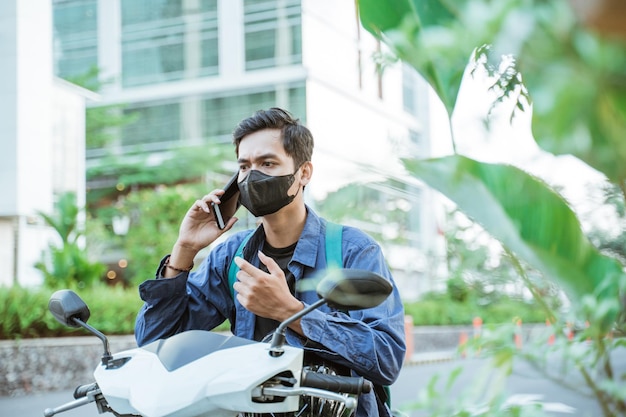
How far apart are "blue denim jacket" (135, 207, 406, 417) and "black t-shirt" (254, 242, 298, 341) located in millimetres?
18

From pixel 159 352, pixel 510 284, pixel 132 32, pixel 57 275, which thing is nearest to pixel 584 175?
pixel 510 284

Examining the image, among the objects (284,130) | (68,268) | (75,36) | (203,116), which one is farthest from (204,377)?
(75,36)

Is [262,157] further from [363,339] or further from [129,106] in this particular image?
[129,106]

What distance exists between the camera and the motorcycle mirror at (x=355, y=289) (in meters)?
1.50

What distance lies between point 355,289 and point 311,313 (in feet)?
1.52

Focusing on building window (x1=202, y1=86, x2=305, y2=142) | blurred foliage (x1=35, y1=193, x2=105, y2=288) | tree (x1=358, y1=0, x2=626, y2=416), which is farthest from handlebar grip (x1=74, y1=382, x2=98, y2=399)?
building window (x1=202, y1=86, x2=305, y2=142)

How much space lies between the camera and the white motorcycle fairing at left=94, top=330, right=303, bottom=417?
1674mm

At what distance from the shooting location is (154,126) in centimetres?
2919

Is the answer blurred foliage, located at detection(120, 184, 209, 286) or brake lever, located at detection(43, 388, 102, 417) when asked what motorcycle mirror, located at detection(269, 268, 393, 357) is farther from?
blurred foliage, located at detection(120, 184, 209, 286)

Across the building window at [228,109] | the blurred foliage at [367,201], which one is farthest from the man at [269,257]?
the building window at [228,109]

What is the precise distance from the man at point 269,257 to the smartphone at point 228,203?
2 cm

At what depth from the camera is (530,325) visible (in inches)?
44.8

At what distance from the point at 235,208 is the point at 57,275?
11.8m

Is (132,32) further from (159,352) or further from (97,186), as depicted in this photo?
(159,352)
